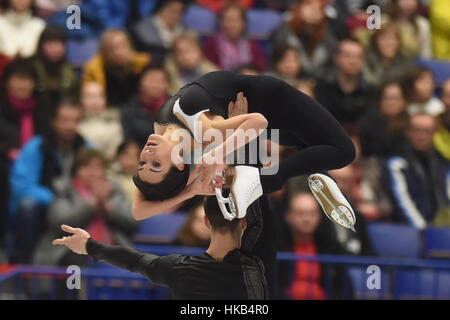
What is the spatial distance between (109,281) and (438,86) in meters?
4.03

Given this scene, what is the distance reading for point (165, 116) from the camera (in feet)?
17.6

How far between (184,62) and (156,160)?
3348 mm

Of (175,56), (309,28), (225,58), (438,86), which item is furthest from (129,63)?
(438,86)

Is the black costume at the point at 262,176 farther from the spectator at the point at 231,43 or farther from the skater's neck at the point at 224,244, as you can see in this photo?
the spectator at the point at 231,43

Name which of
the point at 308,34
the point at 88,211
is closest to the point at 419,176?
the point at 308,34

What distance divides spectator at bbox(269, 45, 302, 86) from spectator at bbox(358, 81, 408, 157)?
2.31ft

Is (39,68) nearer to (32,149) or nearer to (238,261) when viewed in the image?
(32,149)

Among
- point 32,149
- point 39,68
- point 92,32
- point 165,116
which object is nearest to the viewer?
point 165,116

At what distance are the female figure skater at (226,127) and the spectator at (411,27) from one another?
421 centimetres

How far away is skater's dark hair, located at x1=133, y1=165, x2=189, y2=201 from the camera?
17.6ft

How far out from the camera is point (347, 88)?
27.8 feet

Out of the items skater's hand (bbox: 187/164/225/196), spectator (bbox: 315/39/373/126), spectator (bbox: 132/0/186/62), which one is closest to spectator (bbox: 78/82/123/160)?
spectator (bbox: 132/0/186/62)

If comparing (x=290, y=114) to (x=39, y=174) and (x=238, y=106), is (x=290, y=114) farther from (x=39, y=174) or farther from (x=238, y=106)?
(x=39, y=174)

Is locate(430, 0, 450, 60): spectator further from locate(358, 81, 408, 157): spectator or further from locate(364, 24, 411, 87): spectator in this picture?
locate(358, 81, 408, 157): spectator
